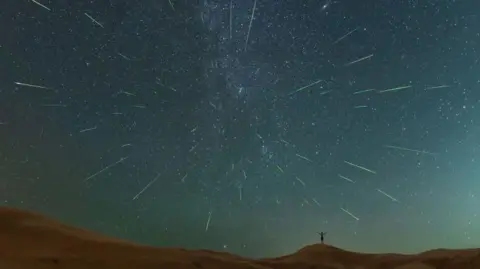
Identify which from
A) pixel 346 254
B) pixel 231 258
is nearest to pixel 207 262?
pixel 231 258

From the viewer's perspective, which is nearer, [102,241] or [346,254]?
[102,241]

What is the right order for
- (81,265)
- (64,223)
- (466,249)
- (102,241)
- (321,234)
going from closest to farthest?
(81,265) → (102,241) → (64,223) → (466,249) → (321,234)

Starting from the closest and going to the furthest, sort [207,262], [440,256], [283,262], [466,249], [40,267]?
[40,267] → [207,262] → [283,262] → [440,256] → [466,249]

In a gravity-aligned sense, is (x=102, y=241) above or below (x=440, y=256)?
below

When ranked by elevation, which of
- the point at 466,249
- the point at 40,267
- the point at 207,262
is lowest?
the point at 40,267

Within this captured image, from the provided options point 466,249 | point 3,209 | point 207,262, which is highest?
point 466,249

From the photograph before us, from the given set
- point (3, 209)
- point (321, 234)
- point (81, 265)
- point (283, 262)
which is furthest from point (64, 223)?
point (321, 234)

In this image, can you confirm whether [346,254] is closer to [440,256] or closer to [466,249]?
[440,256]

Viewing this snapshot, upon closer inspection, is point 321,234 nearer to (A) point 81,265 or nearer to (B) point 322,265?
(B) point 322,265

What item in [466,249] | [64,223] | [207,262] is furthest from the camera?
[466,249]
